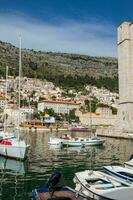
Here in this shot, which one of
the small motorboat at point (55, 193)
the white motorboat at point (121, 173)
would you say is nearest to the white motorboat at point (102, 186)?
the white motorboat at point (121, 173)

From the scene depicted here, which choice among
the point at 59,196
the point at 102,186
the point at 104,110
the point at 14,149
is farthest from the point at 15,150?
the point at 104,110

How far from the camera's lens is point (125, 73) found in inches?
2603

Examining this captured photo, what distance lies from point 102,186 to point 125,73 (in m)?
54.7

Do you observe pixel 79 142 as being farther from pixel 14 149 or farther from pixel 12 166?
pixel 12 166

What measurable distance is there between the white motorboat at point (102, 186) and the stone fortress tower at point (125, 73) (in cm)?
4903

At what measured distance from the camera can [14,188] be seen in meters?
16.0

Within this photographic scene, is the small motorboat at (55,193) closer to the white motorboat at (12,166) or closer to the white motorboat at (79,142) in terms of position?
the white motorboat at (12,166)

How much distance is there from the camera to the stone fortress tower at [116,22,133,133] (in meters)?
63.9

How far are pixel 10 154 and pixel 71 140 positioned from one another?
645 inches

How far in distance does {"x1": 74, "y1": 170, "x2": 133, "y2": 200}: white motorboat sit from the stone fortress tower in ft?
161

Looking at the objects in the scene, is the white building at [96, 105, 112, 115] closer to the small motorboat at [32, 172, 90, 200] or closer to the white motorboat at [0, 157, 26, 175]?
Result: the white motorboat at [0, 157, 26, 175]

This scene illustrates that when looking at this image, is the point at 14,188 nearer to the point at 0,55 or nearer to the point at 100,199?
the point at 100,199

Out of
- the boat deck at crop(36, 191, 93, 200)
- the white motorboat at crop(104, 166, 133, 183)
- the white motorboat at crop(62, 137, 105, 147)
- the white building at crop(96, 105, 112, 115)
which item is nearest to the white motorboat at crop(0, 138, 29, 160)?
the white motorboat at crop(104, 166, 133, 183)

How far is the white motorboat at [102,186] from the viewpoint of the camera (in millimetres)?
10383
